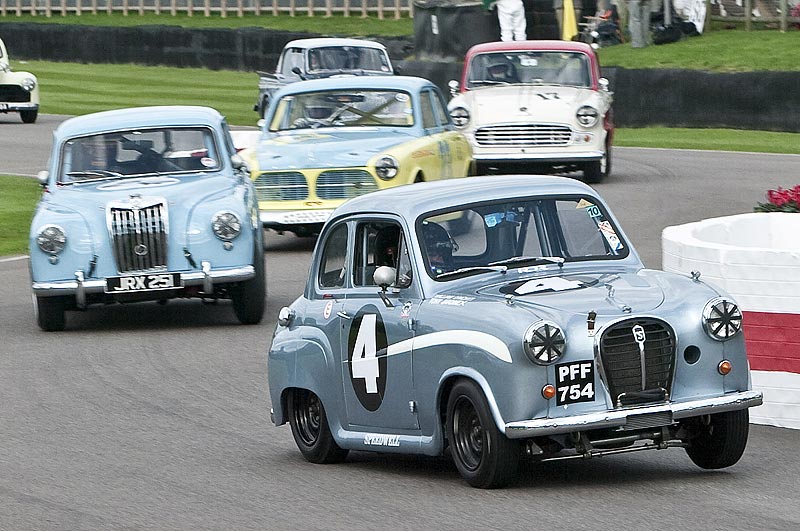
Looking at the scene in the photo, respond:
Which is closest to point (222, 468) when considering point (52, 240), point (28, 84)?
point (52, 240)

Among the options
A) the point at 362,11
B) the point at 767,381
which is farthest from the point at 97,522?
the point at 362,11

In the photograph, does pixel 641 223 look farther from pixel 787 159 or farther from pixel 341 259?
pixel 341 259

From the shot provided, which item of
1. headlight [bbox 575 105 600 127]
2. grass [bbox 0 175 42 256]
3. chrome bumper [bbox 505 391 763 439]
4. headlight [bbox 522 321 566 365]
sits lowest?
grass [bbox 0 175 42 256]

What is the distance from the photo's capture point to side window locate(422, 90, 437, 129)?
1777cm

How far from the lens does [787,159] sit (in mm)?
24500

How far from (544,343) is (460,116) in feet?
47.7

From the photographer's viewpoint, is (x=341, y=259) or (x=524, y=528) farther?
(x=341, y=259)

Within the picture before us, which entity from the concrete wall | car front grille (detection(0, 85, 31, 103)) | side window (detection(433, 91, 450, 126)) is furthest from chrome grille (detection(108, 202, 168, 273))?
car front grille (detection(0, 85, 31, 103))

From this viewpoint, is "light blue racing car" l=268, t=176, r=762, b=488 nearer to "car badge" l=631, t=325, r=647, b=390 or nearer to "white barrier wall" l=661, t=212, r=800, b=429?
"car badge" l=631, t=325, r=647, b=390

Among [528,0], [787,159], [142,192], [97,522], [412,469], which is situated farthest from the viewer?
[528,0]

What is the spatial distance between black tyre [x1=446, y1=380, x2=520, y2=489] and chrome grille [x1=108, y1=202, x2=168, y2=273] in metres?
5.81

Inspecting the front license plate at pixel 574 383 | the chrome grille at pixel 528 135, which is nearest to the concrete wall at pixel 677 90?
the chrome grille at pixel 528 135

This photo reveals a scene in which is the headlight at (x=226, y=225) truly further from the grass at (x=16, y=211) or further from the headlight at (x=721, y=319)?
the headlight at (x=721, y=319)

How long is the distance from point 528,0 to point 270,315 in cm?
2681
